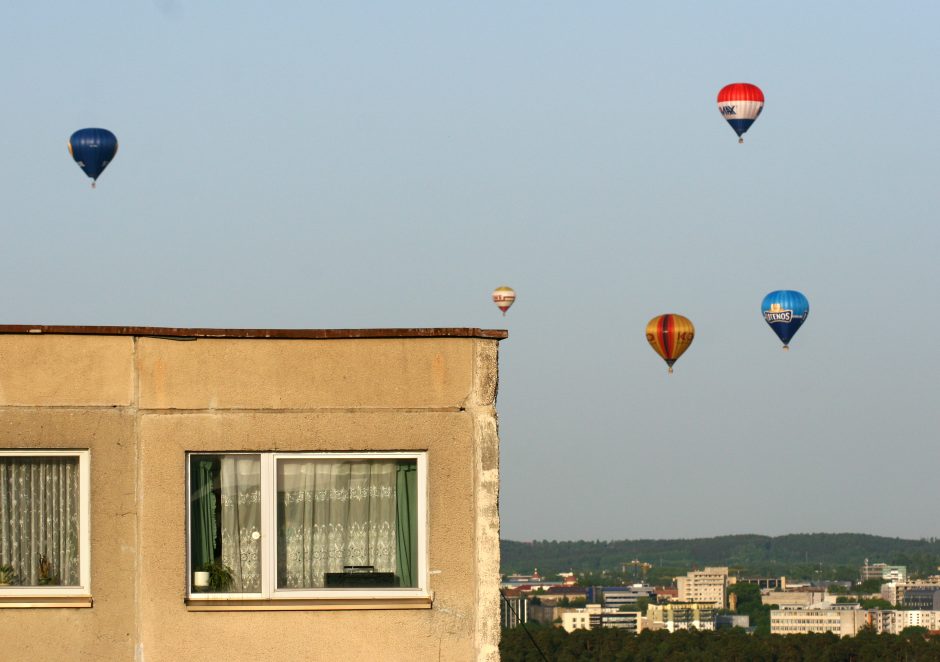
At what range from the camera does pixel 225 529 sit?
12.9m

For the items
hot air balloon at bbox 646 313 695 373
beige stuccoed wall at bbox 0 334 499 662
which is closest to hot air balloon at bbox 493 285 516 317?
hot air balloon at bbox 646 313 695 373

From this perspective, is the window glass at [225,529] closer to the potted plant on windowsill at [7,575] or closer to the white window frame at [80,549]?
the white window frame at [80,549]

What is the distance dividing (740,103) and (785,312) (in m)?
9.02

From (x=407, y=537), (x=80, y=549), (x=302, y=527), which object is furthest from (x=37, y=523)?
(x=407, y=537)

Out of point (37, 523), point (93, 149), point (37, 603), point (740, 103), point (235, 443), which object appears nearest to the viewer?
point (37, 603)

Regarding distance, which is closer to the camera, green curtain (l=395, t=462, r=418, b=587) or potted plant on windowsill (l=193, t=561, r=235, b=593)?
potted plant on windowsill (l=193, t=561, r=235, b=593)

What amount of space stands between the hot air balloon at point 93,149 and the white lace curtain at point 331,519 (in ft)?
152

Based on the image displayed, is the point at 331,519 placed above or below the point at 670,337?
below

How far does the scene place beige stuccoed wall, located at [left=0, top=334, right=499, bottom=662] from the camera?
504 inches

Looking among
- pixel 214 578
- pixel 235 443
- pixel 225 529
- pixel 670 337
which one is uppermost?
pixel 670 337

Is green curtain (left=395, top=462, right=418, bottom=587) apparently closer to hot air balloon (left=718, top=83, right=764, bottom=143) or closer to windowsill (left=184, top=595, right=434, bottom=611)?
windowsill (left=184, top=595, right=434, bottom=611)

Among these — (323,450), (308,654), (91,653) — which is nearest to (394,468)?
(323,450)

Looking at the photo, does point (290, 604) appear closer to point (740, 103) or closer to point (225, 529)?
point (225, 529)

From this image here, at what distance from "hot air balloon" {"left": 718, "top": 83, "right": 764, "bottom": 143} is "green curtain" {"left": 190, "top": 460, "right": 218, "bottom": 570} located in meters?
55.3
